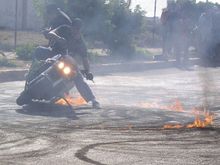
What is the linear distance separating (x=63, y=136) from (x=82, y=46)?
3527mm

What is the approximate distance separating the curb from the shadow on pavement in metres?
5.42

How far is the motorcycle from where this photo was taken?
10.1m

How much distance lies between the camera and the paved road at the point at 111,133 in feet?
21.1

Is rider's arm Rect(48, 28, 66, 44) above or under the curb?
above

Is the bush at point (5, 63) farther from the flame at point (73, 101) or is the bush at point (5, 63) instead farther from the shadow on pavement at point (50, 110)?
the shadow on pavement at point (50, 110)

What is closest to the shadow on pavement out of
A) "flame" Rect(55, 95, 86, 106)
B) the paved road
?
the paved road

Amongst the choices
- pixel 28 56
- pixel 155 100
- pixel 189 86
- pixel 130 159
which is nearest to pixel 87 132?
pixel 130 159

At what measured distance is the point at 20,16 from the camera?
114 ft

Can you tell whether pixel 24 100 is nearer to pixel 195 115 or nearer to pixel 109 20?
pixel 195 115

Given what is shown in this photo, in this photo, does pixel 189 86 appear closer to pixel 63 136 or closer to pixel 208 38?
pixel 208 38

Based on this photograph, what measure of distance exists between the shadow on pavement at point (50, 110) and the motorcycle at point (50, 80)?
0.29ft

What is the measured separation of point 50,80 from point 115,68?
9939mm

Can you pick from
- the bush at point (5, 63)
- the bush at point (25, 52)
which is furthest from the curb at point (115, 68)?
the bush at point (25, 52)

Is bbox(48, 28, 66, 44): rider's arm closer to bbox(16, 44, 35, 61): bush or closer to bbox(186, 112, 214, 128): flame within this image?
bbox(186, 112, 214, 128): flame
